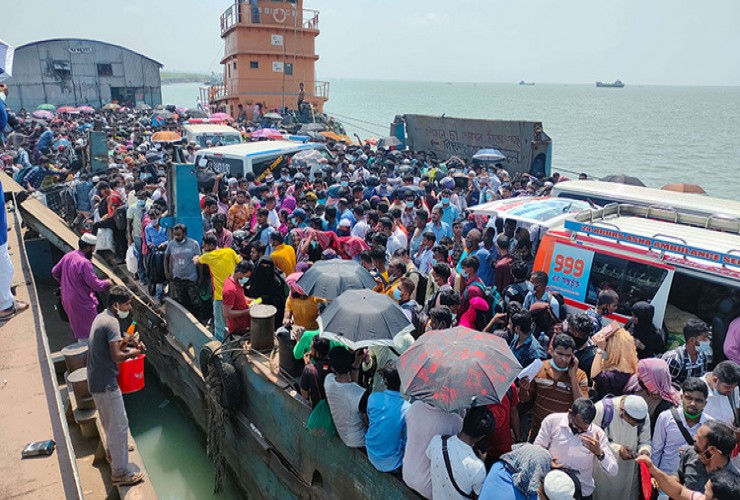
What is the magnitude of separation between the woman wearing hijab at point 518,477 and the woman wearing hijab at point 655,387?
4.01ft

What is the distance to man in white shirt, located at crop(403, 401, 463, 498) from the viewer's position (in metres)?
3.75

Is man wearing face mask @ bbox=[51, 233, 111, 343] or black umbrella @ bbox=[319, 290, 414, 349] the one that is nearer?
black umbrella @ bbox=[319, 290, 414, 349]

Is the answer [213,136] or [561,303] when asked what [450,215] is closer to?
[561,303]

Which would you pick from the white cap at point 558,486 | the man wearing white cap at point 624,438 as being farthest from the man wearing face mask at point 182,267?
the white cap at point 558,486

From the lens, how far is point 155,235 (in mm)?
8688

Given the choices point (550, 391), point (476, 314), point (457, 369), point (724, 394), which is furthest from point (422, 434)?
point (724, 394)

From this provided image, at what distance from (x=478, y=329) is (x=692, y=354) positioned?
6.00 ft

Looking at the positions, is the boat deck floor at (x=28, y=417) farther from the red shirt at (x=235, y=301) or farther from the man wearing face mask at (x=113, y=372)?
the red shirt at (x=235, y=301)

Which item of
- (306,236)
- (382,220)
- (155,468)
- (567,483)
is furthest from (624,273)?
(155,468)

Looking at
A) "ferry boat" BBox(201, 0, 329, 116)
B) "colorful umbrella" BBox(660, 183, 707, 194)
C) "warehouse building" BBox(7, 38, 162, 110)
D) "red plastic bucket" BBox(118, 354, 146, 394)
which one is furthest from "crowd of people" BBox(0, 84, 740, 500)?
"warehouse building" BBox(7, 38, 162, 110)

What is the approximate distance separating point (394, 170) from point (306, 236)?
21.5 ft

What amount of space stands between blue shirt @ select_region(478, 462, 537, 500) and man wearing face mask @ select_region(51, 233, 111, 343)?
211 inches

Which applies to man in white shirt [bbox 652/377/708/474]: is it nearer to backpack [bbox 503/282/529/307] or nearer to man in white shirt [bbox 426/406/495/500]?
man in white shirt [bbox 426/406/495/500]

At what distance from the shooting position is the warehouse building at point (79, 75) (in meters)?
38.7
